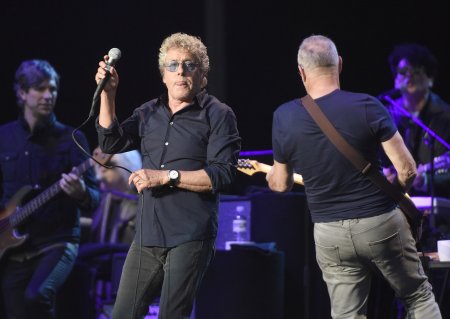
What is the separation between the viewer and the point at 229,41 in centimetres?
849

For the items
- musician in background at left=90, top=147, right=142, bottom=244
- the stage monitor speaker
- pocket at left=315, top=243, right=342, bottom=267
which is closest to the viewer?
pocket at left=315, top=243, right=342, bottom=267

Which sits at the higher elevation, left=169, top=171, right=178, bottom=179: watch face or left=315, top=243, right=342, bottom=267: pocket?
left=169, top=171, right=178, bottom=179: watch face

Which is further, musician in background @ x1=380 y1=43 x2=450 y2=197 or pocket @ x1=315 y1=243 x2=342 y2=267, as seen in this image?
musician in background @ x1=380 y1=43 x2=450 y2=197

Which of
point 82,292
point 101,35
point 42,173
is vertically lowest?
point 82,292

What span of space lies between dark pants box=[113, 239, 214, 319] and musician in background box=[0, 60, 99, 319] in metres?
2.04

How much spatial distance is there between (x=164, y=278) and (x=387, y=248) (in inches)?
45.2

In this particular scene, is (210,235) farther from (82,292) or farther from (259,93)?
(259,93)

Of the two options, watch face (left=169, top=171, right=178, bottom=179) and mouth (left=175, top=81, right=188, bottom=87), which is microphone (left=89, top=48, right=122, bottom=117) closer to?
mouth (left=175, top=81, right=188, bottom=87)

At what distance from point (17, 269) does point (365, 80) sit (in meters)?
4.16

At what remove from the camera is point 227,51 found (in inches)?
333

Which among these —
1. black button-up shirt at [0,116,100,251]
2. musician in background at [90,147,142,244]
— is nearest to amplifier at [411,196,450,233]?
black button-up shirt at [0,116,100,251]

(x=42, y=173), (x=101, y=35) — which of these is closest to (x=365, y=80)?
(x=101, y=35)

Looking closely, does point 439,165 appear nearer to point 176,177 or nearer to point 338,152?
point 338,152

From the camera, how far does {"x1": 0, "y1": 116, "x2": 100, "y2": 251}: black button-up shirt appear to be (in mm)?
6066
